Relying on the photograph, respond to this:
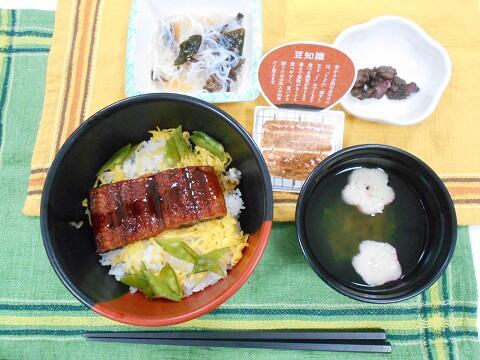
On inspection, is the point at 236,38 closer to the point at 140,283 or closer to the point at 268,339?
the point at 140,283

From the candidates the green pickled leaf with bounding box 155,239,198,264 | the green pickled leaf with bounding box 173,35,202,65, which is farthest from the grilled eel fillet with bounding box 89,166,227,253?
the green pickled leaf with bounding box 173,35,202,65

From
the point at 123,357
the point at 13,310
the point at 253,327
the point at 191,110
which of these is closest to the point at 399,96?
the point at 191,110

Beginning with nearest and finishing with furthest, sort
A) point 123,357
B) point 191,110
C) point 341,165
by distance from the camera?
point 191,110 → point 341,165 → point 123,357

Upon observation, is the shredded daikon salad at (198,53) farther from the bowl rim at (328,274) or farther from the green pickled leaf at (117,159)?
the bowl rim at (328,274)

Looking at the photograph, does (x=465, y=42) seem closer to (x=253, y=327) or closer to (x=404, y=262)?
(x=404, y=262)

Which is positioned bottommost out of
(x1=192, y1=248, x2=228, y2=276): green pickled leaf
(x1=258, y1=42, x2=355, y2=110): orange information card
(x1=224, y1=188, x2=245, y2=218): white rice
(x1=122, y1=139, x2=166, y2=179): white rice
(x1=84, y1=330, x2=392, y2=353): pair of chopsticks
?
(x1=84, y1=330, x2=392, y2=353): pair of chopsticks

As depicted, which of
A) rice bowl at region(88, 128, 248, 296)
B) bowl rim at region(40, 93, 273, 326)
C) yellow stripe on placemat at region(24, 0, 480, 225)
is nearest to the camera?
bowl rim at region(40, 93, 273, 326)

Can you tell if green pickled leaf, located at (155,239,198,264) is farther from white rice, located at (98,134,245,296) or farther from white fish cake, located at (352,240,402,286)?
white fish cake, located at (352,240,402,286)
